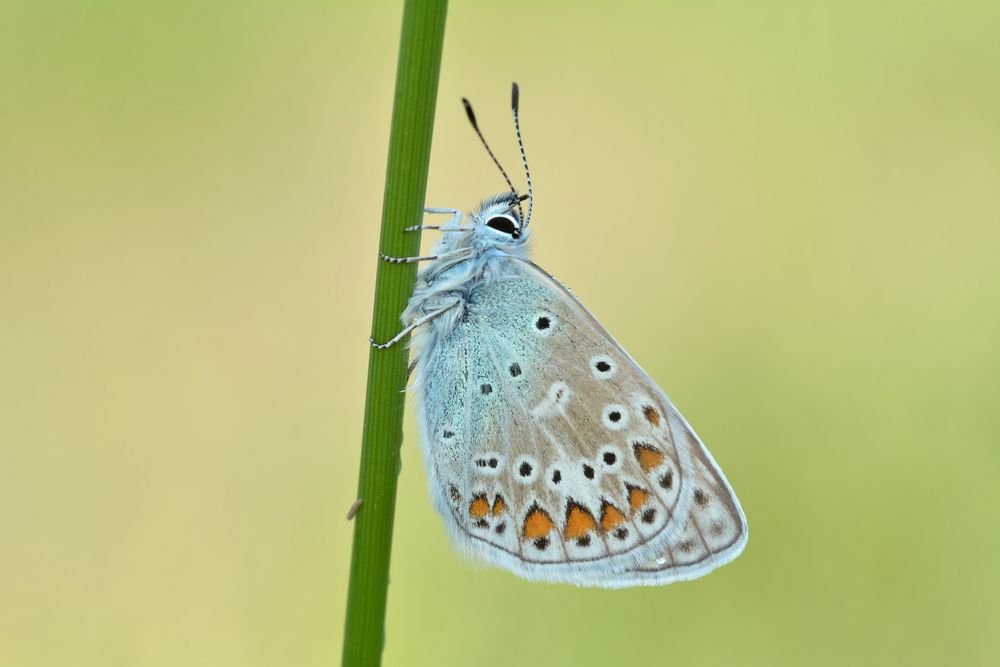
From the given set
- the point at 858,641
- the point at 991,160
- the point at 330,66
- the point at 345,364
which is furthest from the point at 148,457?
the point at 991,160

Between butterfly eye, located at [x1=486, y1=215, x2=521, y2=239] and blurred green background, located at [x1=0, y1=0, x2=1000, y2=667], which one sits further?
blurred green background, located at [x1=0, y1=0, x2=1000, y2=667]

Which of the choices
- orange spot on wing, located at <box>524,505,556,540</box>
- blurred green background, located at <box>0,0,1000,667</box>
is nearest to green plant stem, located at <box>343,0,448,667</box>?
orange spot on wing, located at <box>524,505,556,540</box>

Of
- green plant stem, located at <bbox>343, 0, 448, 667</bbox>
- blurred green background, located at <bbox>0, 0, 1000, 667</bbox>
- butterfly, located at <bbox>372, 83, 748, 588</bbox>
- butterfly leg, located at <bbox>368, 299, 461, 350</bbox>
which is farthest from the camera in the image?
blurred green background, located at <bbox>0, 0, 1000, 667</bbox>

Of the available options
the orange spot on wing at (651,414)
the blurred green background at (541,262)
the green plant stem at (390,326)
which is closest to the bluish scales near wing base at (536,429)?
the orange spot on wing at (651,414)

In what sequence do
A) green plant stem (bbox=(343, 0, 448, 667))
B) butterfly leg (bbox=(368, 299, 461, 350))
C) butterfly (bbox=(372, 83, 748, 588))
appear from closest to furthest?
1. green plant stem (bbox=(343, 0, 448, 667))
2. butterfly leg (bbox=(368, 299, 461, 350))
3. butterfly (bbox=(372, 83, 748, 588))

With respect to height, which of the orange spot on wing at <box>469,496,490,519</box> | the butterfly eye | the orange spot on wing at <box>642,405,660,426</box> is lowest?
the orange spot on wing at <box>469,496,490,519</box>

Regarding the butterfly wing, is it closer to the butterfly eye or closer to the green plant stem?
the butterfly eye

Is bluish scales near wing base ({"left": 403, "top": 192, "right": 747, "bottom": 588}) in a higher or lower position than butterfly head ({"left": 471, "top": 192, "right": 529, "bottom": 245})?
lower

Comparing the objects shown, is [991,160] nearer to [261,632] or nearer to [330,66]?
[330,66]
